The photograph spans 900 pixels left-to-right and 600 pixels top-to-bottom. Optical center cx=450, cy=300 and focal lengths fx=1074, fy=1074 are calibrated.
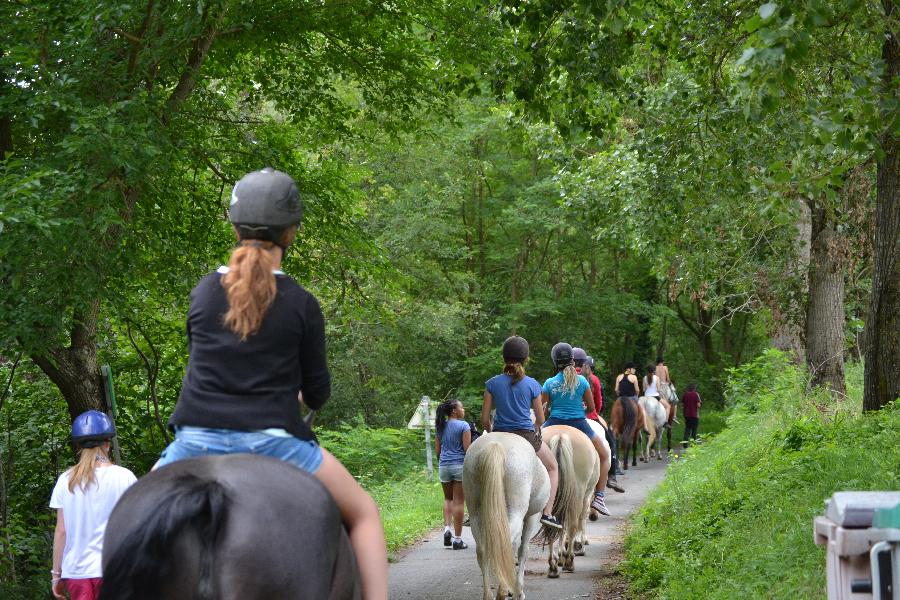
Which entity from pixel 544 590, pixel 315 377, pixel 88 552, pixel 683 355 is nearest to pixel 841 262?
pixel 544 590

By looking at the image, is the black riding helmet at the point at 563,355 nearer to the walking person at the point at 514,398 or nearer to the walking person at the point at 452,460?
the walking person at the point at 514,398

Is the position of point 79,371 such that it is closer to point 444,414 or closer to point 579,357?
point 444,414

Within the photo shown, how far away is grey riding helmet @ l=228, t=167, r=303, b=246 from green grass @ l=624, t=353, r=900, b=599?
436 cm

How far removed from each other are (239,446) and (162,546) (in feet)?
1.74

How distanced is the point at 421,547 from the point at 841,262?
11.1 meters

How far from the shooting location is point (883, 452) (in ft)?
30.9

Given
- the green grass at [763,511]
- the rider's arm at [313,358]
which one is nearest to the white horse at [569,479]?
the green grass at [763,511]

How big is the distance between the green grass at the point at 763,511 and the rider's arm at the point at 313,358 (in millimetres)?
3915

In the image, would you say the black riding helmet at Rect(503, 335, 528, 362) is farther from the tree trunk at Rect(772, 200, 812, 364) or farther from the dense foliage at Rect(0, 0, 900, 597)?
the tree trunk at Rect(772, 200, 812, 364)

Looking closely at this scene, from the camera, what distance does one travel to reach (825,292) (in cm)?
2100

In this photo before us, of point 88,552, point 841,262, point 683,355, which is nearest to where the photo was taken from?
point 88,552

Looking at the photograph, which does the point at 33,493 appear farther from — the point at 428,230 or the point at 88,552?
the point at 428,230

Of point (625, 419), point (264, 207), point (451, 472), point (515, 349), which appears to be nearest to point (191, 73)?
point (515, 349)

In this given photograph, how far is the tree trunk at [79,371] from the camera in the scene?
1241 cm
